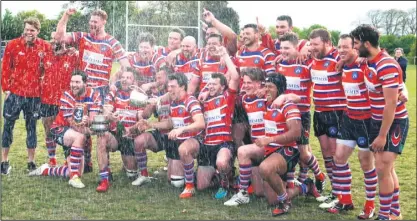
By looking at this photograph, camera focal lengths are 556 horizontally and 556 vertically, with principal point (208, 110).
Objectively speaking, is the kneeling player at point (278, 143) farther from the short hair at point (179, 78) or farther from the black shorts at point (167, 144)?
the black shorts at point (167, 144)

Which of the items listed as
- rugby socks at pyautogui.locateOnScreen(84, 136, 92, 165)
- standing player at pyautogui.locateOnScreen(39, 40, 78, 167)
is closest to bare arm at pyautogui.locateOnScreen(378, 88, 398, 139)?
rugby socks at pyautogui.locateOnScreen(84, 136, 92, 165)

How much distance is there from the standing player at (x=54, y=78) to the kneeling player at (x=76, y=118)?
0.39 metres

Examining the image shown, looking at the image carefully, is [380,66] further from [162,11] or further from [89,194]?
[162,11]

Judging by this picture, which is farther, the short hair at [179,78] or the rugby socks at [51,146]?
the rugby socks at [51,146]

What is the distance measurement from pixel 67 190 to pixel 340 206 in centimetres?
270

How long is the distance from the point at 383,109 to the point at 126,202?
2.48m

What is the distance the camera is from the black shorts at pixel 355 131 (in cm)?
483

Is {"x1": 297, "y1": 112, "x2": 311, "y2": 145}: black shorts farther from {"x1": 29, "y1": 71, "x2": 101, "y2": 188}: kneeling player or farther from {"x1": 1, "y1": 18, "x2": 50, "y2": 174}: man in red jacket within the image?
{"x1": 1, "y1": 18, "x2": 50, "y2": 174}: man in red jacket

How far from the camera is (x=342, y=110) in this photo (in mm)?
5344

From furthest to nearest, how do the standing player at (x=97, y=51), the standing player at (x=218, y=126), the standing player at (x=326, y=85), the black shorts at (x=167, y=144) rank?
the standing player at (x=97, y=51) < the black shorts at (x=167, y=144) < the standing player at (x=218, y=126) < the standing player at (x=326, y=85)

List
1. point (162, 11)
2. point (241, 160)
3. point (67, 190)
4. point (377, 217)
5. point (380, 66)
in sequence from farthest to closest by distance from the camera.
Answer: point (162, 11), point (67, 190), point (241, 160), point (377, 217), point (380, 66)

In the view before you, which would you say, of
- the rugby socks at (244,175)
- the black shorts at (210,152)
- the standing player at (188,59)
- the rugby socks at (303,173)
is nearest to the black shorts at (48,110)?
the standing player at (188,59)

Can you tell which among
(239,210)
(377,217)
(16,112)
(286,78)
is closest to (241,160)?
(239,210)

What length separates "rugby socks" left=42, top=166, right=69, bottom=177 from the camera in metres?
6.20
